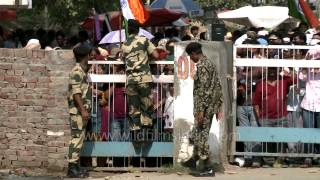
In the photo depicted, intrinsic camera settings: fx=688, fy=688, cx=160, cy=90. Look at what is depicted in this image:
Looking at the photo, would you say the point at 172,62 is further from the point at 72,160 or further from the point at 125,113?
the point at 72,160

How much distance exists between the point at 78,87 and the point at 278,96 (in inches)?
106

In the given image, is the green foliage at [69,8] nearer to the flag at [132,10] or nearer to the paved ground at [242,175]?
the flag at [132,10]

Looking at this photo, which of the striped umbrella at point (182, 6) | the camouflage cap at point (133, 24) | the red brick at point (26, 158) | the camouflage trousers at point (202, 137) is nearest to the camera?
the camouflage trousers at point (202, 137)

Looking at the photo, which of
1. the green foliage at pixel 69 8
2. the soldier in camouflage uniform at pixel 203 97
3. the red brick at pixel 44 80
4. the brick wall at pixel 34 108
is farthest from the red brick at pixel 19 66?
the green foliage at pixel 69 8

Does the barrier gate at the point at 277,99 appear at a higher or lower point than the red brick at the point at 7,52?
lower

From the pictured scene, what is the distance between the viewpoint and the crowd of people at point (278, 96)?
30.6ft

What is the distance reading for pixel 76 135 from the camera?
888 cm

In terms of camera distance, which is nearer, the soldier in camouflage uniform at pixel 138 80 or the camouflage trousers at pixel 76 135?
the camouflage trousers at pixel 76 135

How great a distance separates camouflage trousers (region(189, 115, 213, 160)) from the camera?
28.6 ft

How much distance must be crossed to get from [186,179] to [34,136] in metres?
2.18

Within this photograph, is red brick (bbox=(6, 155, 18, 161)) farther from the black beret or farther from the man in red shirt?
the man in red shirt

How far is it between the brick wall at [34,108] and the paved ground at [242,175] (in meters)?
0.39

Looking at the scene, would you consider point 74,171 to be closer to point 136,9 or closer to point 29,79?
point 29,79

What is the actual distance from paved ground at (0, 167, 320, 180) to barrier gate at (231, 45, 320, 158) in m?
0.27
